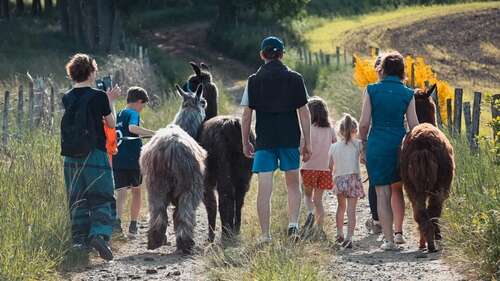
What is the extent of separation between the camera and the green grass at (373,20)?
58.7 metres

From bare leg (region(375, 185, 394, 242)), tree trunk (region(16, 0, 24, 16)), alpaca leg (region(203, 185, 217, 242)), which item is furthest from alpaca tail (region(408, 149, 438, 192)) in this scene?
tree trunk (region(16, 0, 24, 16))

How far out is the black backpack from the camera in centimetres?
1077

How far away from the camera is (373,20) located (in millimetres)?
65438

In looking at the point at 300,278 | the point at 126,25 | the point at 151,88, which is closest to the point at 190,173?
the point at 300,278

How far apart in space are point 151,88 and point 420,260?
18.3m

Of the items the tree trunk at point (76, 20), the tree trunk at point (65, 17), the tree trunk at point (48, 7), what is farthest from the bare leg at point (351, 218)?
the tree trunk at point (48, 7)

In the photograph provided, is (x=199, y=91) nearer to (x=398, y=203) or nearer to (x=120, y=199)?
(x=120, y=199)

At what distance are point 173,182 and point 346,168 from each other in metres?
1.90

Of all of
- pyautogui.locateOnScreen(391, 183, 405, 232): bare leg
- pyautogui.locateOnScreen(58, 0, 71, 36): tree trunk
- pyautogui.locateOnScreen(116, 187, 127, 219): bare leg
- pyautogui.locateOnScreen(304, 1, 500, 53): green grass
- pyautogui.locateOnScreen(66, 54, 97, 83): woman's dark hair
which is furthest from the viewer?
pyautogui.locateOnScreen(304, 1, 500, 53): green grass

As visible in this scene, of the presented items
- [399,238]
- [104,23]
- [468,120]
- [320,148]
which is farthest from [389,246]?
[104,23]

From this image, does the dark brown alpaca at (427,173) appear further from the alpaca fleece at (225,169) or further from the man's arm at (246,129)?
the alpaca fleece at (225,169)

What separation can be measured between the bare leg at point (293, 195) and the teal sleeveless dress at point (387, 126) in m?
0.77

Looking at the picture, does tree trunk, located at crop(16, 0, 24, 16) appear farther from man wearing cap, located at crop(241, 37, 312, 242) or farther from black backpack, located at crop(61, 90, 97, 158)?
man wearing cap, located at crop(241, 37, 312, 242)

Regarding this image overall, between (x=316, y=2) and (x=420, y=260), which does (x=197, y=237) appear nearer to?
(x=420, y=260)
